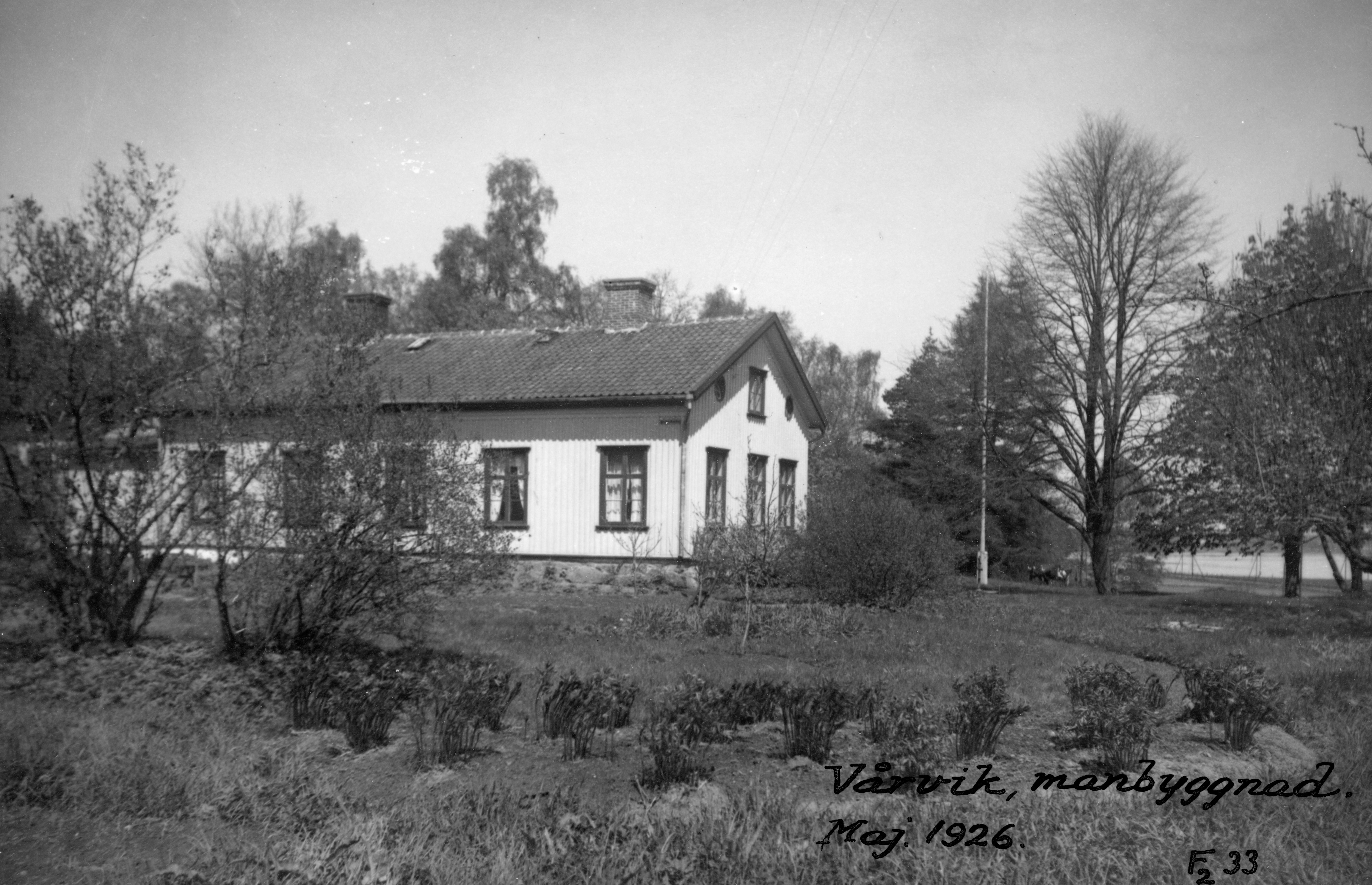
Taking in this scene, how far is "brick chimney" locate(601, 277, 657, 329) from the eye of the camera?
27.7m

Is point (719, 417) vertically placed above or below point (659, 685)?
above

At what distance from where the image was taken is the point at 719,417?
78.4ft

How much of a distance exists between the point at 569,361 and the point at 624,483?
3653 mm

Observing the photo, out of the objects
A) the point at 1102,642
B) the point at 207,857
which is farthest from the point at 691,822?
the point at 1102,642

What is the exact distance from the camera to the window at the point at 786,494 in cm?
1750

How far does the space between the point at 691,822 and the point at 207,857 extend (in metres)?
2.30

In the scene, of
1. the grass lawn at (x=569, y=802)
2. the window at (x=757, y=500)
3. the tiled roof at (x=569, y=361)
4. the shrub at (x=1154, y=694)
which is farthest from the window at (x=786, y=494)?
the shrub at (x=1154, y=694)

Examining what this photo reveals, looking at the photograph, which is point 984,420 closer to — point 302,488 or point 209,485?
point 302,488

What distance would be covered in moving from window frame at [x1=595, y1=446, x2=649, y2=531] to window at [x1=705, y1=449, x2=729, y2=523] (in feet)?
4.40

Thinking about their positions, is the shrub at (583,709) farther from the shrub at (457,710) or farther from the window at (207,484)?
the window at (207,484)

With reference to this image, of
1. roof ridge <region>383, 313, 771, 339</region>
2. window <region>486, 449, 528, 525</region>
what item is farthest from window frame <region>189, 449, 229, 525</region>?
roof ridge <region>383, 313, 771, 339</region>

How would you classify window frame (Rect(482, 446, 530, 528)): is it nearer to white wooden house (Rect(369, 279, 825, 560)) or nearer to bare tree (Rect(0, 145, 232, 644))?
white wooden house (Rect(369, 279, 825, 560))

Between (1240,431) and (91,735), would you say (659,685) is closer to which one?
(91,735)

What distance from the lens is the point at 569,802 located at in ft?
18.1
